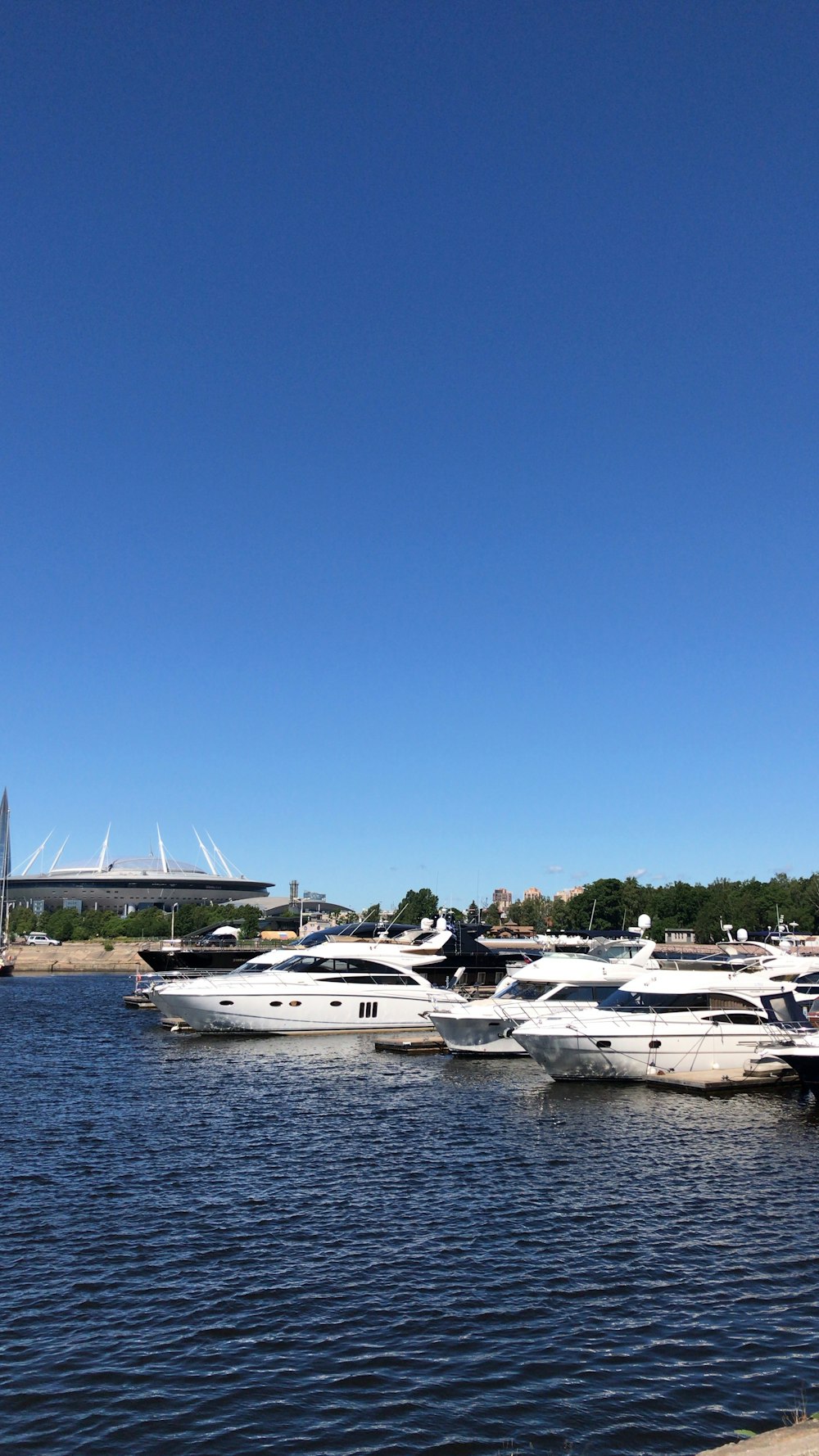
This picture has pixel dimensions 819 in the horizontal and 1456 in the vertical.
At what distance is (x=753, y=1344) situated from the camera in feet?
49.1

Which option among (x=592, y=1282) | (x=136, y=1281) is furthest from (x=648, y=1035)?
(x=136, y=1281)

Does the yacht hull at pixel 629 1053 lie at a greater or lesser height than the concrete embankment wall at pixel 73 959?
greater

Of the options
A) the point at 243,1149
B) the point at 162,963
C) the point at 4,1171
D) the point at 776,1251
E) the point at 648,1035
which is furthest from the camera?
the point at 162,963

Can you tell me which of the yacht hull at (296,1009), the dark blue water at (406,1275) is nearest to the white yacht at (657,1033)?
the dark blue water at (406,1275)

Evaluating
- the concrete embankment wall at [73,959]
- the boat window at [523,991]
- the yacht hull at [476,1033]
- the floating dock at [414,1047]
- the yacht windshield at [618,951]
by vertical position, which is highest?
the yacht windshield at [618,951]

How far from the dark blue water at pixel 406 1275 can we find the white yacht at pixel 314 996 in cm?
1619

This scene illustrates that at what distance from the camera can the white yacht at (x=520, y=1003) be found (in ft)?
141

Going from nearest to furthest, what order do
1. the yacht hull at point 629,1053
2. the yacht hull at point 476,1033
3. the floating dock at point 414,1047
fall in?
the yacht hull at point 629,1053 → the yacht hull at point 476,1033 → the floating dock at point 414,1047

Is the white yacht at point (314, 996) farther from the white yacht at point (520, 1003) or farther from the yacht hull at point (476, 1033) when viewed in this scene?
the yacht hull at point (476, 1033)

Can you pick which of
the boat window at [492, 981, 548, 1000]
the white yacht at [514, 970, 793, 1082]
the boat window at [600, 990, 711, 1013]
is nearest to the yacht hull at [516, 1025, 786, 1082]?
the white yacht at [514, 970, 793, 1082]

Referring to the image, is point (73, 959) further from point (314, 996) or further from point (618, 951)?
point (618, 951)

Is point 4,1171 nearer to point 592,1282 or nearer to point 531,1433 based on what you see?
point 592,1282

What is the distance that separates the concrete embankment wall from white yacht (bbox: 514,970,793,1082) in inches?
5462

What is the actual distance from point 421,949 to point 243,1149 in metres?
35.8
